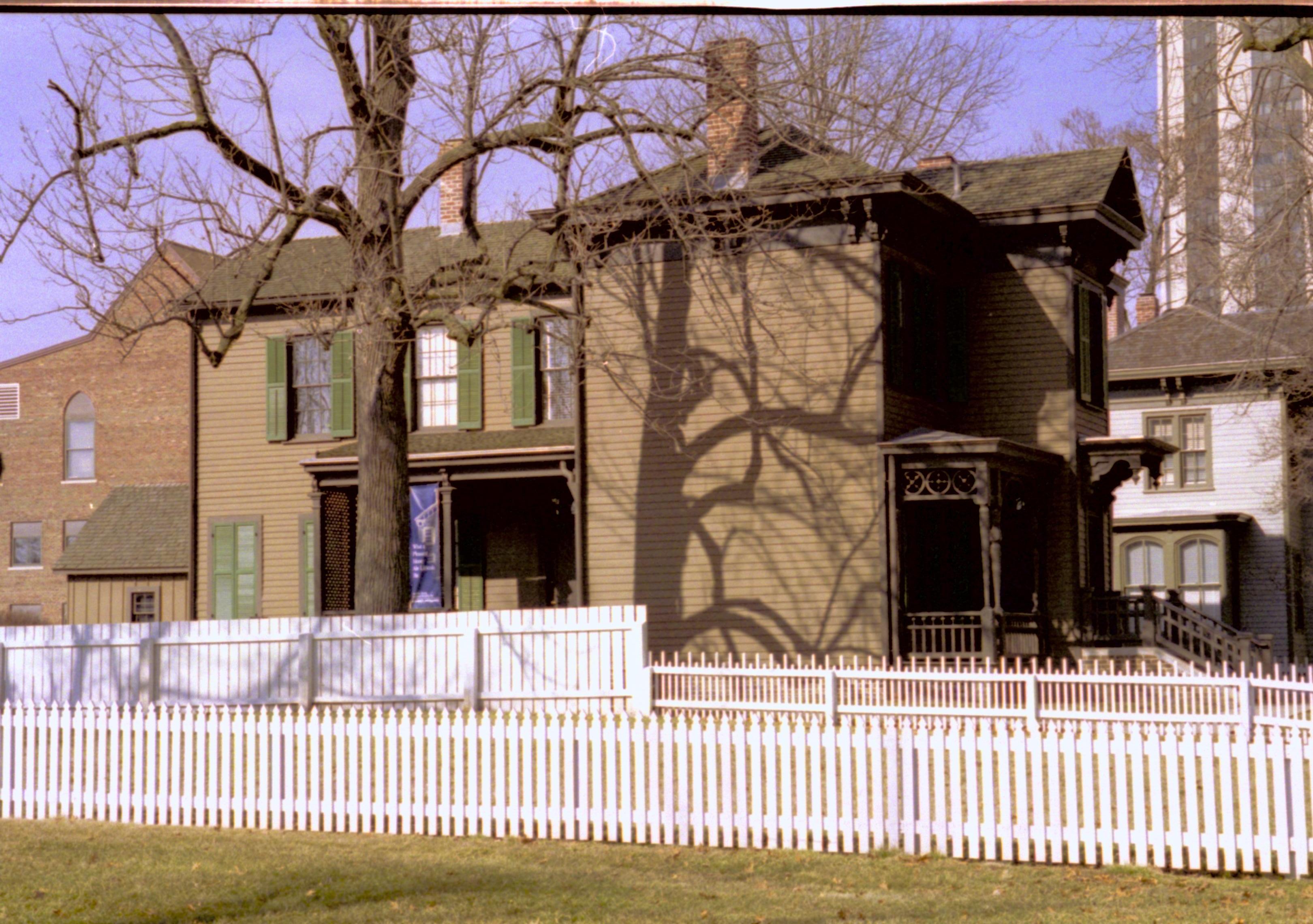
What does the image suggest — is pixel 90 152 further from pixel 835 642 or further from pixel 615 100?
pixel 835 642

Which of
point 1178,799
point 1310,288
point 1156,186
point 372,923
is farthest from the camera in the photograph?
point 1156,186

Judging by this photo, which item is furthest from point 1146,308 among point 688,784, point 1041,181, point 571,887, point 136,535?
point 571,887

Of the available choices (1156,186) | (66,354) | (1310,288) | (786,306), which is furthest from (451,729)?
(1156,186)

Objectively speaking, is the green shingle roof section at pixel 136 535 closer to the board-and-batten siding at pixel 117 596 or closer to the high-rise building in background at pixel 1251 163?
the board-and-batten siding at pixel 117 596

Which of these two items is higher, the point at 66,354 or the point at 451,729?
the point at 66,354

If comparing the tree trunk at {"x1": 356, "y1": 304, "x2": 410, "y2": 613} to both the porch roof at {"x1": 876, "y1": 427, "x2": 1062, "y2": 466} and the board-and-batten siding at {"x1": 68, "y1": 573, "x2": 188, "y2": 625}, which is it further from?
the board-and-batten siding at {"x1": 68, "y1": 573, "x2": 188, "y2": 625}

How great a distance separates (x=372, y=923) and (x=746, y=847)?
362cm

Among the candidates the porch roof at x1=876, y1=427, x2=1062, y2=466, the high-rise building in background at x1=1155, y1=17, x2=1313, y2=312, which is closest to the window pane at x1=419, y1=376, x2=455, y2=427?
the porch roof at x1=876, y1=427, x2=1062, y2=466

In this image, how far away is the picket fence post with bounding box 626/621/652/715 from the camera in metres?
19.0

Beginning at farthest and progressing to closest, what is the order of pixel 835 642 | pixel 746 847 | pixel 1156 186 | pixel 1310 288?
pixel 1156 186
pixel 1310 288
pixel 835 642
pixel 746 847

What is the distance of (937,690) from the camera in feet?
70.1

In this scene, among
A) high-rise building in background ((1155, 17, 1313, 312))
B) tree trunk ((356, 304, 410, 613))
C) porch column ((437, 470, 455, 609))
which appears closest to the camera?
tree trunk ((356, 304, 410, 613))

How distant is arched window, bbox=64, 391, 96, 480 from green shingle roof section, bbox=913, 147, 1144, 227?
2689 centimetres

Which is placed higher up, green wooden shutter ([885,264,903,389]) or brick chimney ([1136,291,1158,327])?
brick chimney ([1136,291,1158,327])
